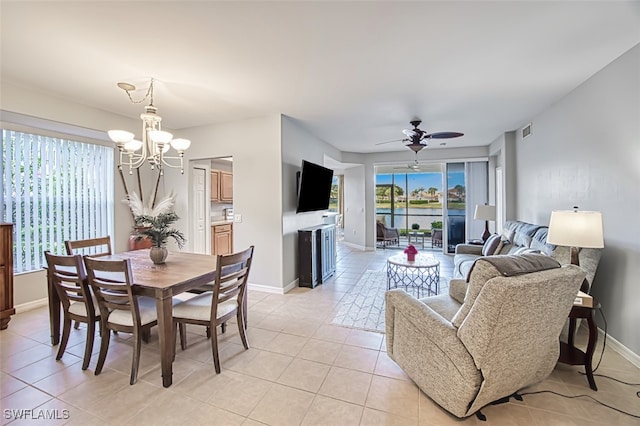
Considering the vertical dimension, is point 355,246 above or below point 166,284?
below

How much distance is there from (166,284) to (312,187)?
9.43ft

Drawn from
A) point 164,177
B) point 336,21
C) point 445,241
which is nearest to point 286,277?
point 164,177

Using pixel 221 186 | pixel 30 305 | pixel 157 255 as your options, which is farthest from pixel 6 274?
pixel 221 186

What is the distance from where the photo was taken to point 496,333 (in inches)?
57.9

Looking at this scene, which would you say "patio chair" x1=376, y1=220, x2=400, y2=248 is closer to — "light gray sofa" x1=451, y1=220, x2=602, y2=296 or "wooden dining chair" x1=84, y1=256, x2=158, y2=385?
"light gray sofa" x1=451, y1=220, x2=602, y2=296

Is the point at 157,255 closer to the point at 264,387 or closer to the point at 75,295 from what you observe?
the point at 75,295

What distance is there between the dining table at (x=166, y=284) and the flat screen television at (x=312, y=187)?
1816 millimetres

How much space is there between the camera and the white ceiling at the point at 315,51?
186 centimetres

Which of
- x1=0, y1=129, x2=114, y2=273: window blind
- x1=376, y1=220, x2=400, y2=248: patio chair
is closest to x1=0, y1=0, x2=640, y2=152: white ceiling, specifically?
x1=0, y1=129, x2=114, y2=273: window blind

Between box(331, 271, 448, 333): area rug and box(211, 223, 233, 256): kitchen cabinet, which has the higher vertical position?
box(211, 223, 233, 256): kitchen cabinet

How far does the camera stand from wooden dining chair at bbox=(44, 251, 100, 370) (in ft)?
7.27

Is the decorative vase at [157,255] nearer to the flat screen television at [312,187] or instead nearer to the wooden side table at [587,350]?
the flat screen television at [312,187]

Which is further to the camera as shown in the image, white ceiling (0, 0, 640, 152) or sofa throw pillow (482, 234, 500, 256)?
sofa throw pillow (482, 234, 500, 256)

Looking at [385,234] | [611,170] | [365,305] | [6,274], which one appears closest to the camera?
[611,170]
